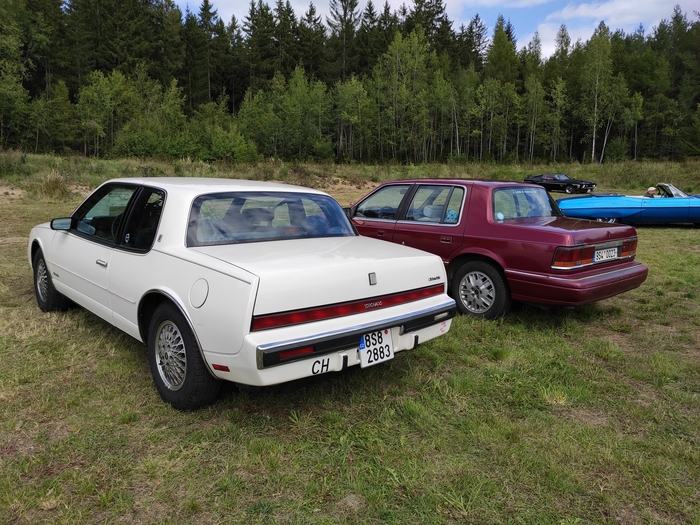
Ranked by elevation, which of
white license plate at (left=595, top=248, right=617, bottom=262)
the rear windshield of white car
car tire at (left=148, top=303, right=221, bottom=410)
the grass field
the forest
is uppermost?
the forest

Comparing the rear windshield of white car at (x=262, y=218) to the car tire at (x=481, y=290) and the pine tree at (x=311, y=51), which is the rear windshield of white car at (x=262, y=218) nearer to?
the car tire at (x=481, y=290)

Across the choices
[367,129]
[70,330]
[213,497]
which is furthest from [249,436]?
[367,129]

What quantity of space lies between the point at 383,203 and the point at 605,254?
2.58 meters

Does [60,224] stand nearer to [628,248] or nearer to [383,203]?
[383,203]

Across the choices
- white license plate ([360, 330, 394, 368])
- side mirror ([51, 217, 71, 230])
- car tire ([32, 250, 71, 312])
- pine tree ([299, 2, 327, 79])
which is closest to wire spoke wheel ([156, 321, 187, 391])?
white license plate ([360, 330, 394, 368])

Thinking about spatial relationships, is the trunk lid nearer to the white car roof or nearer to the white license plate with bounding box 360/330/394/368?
the white license plate with bounding box 360/330/394/368

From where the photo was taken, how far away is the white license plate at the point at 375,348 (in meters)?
2.86

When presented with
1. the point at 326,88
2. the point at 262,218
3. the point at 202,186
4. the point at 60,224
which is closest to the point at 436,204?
the point at 262,218

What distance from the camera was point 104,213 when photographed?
3990 millimetres

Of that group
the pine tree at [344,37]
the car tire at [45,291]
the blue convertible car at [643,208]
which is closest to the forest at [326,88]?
the pine tree at [344,37]

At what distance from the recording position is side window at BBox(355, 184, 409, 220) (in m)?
5.87

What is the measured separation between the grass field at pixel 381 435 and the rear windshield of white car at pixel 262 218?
1108mm

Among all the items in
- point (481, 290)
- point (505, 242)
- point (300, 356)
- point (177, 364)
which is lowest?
point (177, 364)

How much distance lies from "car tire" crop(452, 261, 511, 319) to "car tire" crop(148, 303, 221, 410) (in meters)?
3.02
